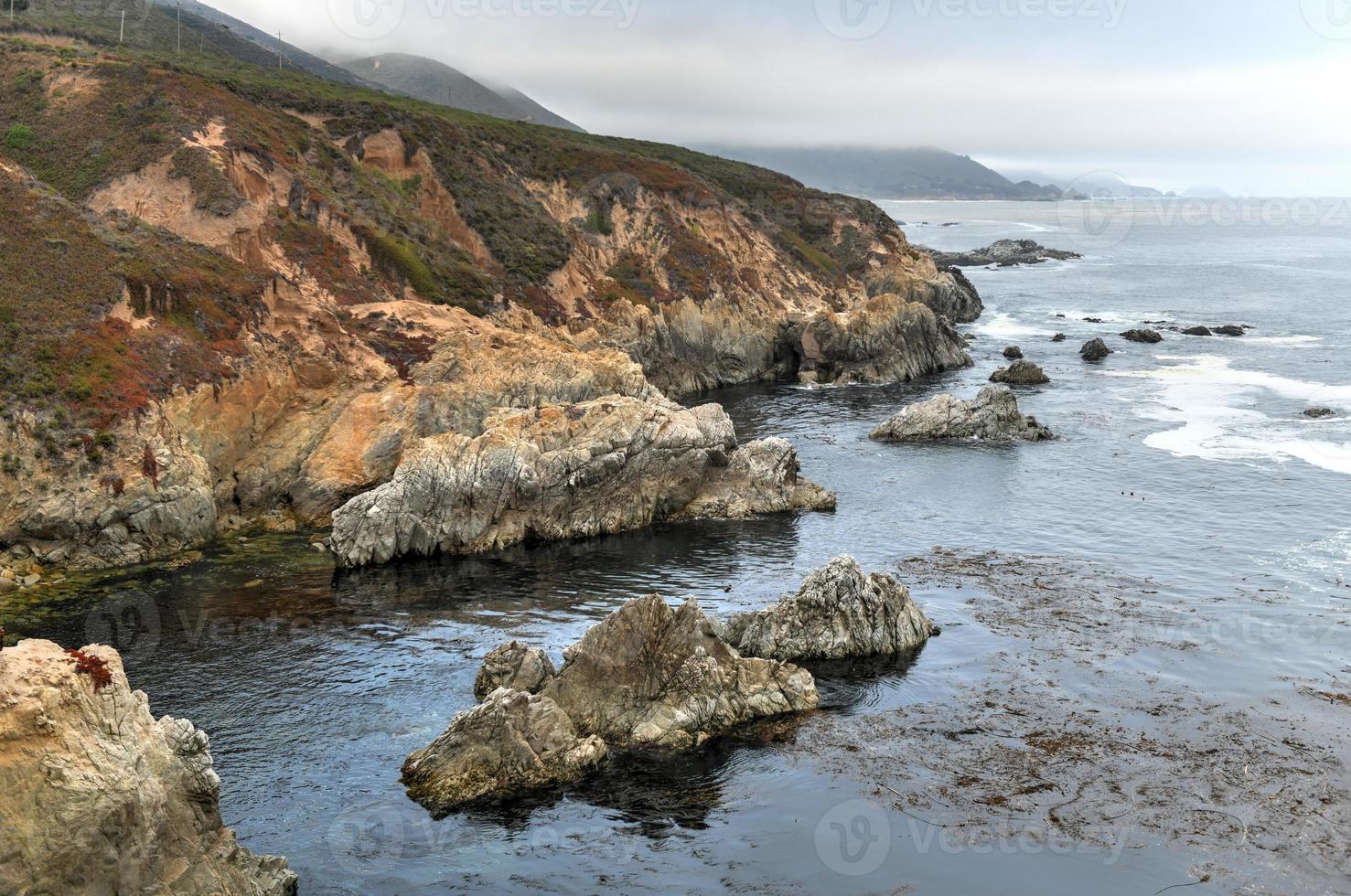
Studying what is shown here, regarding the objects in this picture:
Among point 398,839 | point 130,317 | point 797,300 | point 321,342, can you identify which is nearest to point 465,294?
point 321,342

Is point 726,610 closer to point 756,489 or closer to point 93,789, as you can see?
point 756,489

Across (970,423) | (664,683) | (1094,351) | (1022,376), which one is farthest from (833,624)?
(1094,351)

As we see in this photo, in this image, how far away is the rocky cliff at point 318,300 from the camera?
51.9 meters

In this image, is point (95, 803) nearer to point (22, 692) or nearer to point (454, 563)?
point (22, 692)

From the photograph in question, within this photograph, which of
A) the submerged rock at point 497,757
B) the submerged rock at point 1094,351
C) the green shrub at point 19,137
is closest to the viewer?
the submerged rock at point 497,757

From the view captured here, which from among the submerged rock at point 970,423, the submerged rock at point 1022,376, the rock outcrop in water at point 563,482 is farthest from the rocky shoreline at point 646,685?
the submerged rock at point 1022,376

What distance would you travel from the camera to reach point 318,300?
7044 centimetres

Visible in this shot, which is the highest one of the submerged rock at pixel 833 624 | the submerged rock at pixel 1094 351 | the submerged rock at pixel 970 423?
the submerged rock at pixel 1094 351

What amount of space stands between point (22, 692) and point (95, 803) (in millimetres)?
2384

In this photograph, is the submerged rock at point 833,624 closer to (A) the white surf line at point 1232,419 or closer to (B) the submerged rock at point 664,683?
(B) the submerged rock at point 664,683

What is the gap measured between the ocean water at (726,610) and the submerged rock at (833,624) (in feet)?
4.19

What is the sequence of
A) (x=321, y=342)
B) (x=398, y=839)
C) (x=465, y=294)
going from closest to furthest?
(x=398, y=839) → (x=321, y=342) → (x=465, y=294)

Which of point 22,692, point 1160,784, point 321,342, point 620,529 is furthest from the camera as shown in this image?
point 321,342

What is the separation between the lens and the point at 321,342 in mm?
64062
